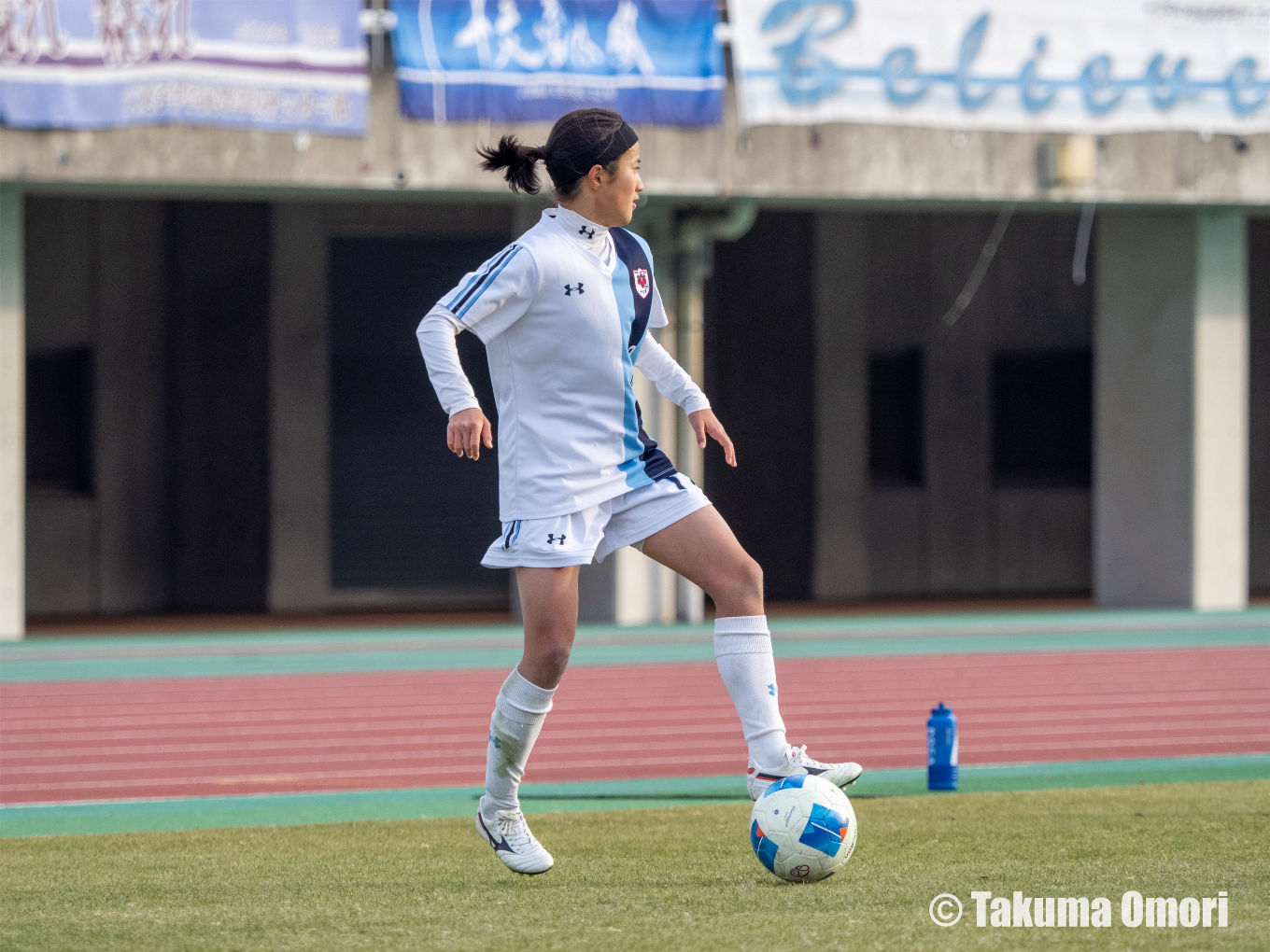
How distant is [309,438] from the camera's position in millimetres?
18328

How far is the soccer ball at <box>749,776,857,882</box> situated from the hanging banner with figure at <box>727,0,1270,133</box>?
1105 centimetres

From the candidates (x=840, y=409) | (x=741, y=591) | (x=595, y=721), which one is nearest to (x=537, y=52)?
(x=595, y=721)

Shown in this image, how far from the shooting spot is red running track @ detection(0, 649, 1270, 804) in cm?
779

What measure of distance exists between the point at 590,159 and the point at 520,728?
5.02ft

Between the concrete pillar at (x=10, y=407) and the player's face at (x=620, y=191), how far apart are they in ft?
35.7

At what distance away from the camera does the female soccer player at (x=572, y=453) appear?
4.29 m

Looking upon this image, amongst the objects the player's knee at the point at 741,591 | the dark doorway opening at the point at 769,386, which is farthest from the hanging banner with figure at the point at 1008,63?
the player's knee at the point at 741,591

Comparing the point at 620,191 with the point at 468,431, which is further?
the point at 620,191

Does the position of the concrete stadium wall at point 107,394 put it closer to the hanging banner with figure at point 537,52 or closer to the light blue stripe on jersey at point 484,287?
the hanging banner with figure at point 537,52

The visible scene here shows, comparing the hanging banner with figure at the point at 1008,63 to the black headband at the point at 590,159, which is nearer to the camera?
the black headband at the point at 590,159

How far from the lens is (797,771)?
14.2ft

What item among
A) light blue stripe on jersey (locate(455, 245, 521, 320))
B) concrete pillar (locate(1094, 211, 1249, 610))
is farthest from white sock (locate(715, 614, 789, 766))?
concrete pillar (locate(1094, 211, 1249, 610))

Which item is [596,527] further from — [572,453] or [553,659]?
[553,659]

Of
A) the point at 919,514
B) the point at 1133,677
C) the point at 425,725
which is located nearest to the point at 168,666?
the point at 425,725
